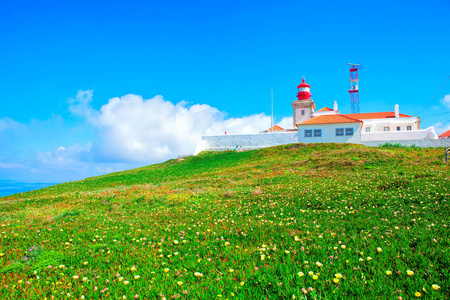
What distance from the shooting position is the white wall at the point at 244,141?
168ft

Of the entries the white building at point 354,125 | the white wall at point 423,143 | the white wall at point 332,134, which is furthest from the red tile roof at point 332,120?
the white wall at point 423,143

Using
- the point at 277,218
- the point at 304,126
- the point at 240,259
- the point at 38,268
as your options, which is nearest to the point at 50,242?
the point at 38,268

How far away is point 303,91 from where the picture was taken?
74938 millimetres

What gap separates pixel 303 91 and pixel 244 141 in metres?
31.2

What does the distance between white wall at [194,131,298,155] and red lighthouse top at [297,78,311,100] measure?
27.6 metres

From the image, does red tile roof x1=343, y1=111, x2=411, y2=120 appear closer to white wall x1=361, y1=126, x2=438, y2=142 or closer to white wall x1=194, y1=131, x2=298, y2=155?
white wall x1=361, y1=126, x2=438, y2=142

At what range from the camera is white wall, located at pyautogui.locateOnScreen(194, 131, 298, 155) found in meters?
51.3

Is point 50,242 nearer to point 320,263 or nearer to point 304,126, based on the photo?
point 320,263

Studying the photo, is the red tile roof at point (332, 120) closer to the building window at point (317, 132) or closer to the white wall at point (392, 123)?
the building window at point (317, 132)

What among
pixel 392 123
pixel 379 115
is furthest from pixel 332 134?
pixel 379 115

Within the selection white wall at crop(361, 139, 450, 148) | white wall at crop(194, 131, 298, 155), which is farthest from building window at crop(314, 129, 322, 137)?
white wall at crop(361, 139, 450, 148)

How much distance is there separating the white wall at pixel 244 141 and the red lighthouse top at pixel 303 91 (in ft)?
90.5

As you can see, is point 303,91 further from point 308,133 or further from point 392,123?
point 308,133

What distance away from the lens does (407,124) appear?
58.3 metres
